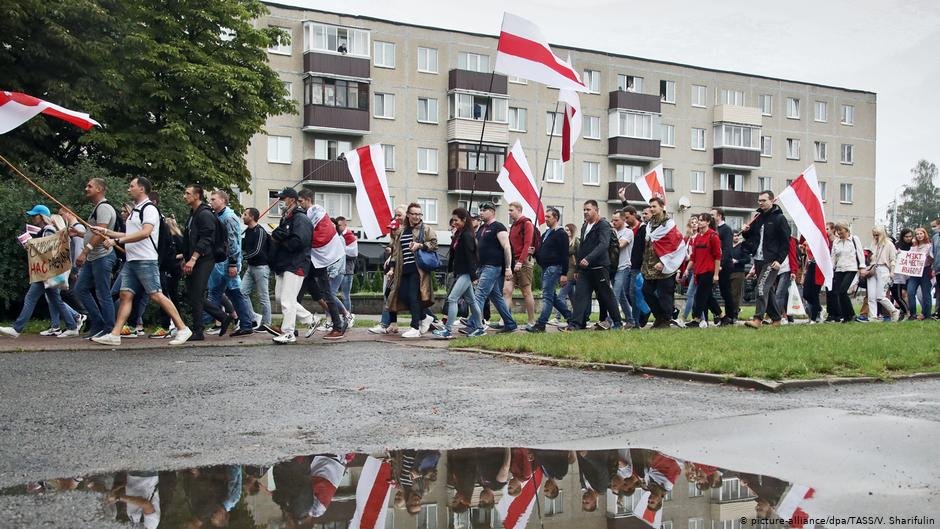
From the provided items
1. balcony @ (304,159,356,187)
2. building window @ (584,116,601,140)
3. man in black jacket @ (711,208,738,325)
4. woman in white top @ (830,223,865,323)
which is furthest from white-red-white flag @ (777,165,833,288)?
building window @ (584,116,601,140)

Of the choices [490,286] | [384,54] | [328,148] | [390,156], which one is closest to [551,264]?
[490,286]

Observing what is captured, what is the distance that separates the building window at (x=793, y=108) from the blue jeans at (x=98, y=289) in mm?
66612

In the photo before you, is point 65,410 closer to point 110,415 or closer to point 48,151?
point 110,415

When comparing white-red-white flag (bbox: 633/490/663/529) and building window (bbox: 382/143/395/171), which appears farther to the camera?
building window (bbox: 382/143/395/171)

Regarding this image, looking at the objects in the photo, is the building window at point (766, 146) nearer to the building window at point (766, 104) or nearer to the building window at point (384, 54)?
the building window at point (766, 104)

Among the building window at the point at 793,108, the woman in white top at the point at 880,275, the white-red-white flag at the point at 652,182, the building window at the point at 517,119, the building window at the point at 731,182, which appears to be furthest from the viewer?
the building window at the point at 793,108

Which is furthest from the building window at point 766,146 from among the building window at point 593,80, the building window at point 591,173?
the building window at point 593,80

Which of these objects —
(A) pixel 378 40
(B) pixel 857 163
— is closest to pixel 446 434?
(A) pixel 378 40

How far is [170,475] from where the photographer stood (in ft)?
16.9

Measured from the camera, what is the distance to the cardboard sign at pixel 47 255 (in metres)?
14.3

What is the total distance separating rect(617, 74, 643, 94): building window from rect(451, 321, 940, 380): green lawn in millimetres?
53003

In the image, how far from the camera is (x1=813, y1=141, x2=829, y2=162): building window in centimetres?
7444

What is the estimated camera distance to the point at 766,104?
2859 inches

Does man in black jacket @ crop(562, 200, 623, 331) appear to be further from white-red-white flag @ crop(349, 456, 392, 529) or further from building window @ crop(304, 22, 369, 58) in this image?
building window @ crop(304, 22, 369, 58)
